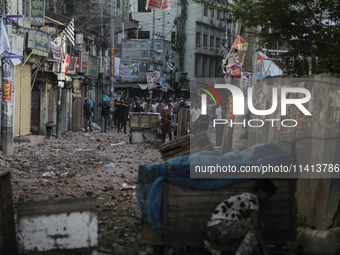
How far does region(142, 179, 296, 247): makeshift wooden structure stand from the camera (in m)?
5.51

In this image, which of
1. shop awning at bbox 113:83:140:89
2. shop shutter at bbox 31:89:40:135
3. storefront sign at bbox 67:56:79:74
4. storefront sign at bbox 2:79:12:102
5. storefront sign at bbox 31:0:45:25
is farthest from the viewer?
shop awning at bbox 113:83:140:89

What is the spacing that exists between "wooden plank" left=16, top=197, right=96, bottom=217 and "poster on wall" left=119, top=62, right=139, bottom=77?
43016mm

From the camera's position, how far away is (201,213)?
559 centimetres

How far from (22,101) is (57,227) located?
16976mm

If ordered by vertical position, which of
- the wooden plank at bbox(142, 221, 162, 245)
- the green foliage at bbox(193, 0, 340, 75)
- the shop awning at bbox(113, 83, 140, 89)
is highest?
the green foliage at bbox(193, 0, 340, 75)

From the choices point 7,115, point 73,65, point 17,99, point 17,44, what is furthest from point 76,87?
point 7,115

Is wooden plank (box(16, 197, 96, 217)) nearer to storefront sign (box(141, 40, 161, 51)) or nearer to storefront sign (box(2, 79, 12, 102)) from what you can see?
storefront sign (box(2, 79, 12, 102))

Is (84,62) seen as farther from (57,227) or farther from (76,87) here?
(57,227)

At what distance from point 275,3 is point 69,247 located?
438cm

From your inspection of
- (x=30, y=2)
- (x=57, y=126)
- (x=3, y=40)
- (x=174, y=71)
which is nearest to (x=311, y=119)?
(x=3, y=40)

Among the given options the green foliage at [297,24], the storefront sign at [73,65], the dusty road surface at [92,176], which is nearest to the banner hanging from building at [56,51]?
the storefront sign at [73,65]

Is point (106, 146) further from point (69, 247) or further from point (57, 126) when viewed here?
point (69, 247)

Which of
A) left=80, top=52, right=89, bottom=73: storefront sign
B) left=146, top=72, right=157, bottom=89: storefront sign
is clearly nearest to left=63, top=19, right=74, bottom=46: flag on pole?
left=80, top=52, right=89, bottom=73: storefront sign

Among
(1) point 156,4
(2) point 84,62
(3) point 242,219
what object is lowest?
(3) point 242,219
